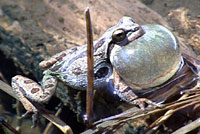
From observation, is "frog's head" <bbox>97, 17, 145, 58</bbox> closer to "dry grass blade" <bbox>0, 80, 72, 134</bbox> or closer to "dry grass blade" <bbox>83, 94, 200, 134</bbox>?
"dry grass blade" <bbox>83, 94, 200, 134</bbox>

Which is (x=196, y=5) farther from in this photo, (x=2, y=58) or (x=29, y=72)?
(x=2, y=58)

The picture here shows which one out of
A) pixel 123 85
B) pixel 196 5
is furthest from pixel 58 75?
pixel 196 5

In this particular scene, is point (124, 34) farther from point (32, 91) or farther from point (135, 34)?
point (32, 91)

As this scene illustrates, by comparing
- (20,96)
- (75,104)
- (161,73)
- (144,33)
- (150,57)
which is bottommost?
(75,104)

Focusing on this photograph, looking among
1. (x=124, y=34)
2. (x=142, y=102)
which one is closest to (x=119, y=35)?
(x=124, y=34)

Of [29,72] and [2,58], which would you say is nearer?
[29,72]

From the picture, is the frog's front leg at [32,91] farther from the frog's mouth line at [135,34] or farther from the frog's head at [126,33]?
the frog's mouth line at [135,34]

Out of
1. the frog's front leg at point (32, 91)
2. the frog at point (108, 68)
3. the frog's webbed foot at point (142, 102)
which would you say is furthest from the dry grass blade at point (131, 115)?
the frog's front leg at point (32, 91)

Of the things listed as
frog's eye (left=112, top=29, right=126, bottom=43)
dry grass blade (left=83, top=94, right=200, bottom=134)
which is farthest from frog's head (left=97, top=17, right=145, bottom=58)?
dry grass blade (left=83, top=94, right=200, bottom=134)
